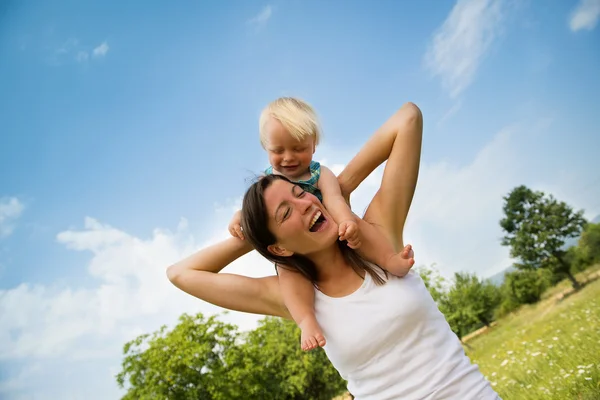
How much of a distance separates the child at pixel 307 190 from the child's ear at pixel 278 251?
10cm

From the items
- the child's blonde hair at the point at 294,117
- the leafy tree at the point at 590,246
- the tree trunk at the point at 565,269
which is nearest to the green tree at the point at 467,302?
the tree trunk at the point at 565,269

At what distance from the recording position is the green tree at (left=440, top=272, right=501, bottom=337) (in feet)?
128

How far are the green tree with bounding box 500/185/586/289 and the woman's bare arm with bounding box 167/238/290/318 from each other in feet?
136

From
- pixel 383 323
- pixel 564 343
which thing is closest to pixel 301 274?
pixel 383 323

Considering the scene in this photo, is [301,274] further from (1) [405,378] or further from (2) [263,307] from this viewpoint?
(1) [405,378]

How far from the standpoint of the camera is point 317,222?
2594mm

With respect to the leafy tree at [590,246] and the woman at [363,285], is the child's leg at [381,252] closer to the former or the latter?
the woman at [363,285]

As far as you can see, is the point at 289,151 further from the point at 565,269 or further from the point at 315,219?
the point at 565,269

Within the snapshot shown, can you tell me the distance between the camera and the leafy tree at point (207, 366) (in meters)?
22.0

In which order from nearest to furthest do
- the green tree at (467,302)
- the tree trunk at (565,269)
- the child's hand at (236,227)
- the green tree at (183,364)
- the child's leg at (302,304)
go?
the child's leg at (302,304), the child's hand at (236,227), the green tree at (183,364), the tree trunk at (565,269), the green tree at (467,302)

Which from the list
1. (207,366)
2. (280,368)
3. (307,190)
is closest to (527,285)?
(280,368)

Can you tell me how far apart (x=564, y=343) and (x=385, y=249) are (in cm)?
562

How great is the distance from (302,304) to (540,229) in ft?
140

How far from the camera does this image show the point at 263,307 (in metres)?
2.81
